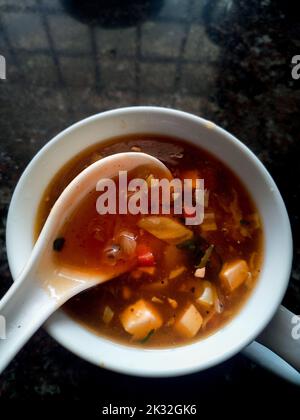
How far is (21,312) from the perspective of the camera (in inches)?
37.2

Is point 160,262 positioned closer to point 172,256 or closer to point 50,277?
point 172,256

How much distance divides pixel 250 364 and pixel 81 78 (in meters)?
0.83

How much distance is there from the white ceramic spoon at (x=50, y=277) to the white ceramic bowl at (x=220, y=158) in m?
0.04

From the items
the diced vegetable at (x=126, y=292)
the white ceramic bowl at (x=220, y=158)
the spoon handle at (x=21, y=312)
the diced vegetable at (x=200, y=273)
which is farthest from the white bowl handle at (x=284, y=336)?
the spoon handle at (x=21, y=312)

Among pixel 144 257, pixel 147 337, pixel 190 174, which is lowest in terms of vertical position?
pixel 147 337

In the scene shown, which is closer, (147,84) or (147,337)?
(147,337)

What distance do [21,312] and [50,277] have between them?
0.09m

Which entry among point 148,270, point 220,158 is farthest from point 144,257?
point 220,158

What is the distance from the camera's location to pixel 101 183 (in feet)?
3.45

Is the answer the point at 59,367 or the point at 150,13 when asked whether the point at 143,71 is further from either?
the point at 59,367

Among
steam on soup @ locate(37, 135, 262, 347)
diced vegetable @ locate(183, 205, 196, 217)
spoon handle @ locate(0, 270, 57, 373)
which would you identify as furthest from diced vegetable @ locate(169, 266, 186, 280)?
spoon handle @ locate(0, 270, 57, 373)

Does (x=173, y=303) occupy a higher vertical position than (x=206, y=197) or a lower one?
lower

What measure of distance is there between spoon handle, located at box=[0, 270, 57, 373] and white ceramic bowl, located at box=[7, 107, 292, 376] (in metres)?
0.04

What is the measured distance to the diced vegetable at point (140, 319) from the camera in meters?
1.03
